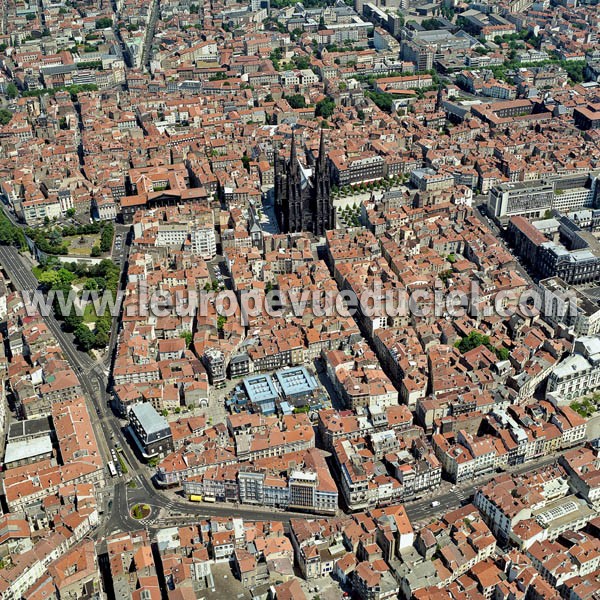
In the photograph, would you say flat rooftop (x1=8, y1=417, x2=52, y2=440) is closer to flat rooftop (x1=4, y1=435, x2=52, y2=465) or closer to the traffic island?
flat rooftop (x1=4, y1=435, x2=52, y2=465)

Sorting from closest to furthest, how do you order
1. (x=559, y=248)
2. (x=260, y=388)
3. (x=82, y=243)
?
1. (x=260, y=388)
2. (x=559, y=248)
3. (x=82, y=243)

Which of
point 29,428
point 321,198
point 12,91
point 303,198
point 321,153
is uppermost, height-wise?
point 321,153

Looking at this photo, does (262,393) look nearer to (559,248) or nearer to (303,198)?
(303,198)

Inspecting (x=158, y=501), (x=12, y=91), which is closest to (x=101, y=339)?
(x=158, y=501)

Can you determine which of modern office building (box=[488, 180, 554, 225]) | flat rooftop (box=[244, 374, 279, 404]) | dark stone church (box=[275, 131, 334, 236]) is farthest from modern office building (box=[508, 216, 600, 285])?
flat rooftop (box=[244, 374, 279, 404])

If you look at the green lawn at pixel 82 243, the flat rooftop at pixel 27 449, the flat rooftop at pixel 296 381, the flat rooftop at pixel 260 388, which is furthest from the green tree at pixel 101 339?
the green lawn at pixel 82 243

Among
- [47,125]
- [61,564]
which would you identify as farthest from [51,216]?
[61,564]

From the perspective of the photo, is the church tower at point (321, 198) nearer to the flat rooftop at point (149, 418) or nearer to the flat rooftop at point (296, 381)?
A: the flat rooftop at point (296, 381)

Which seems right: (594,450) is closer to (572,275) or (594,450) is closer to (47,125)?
(572,275)

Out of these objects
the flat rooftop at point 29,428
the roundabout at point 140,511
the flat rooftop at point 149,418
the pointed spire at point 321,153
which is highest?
the pointed spire at point 321,153
